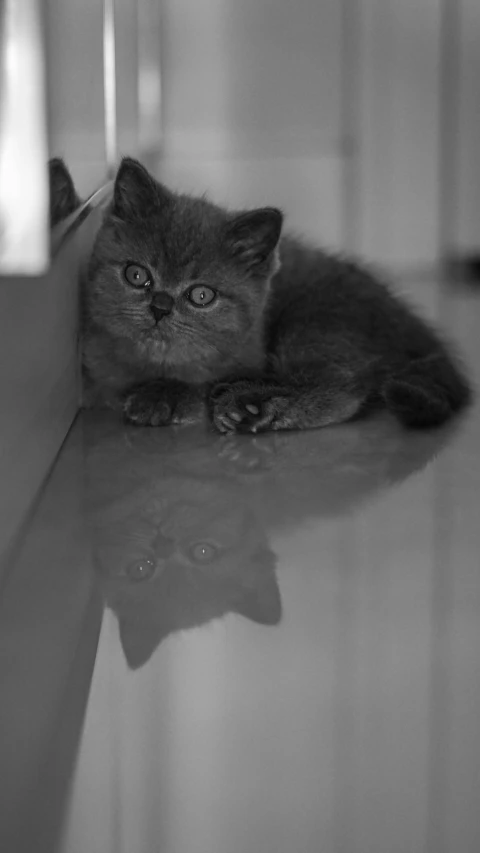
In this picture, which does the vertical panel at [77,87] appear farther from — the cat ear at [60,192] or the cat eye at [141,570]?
the cat eye at [141,570]

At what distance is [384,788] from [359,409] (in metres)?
1.31

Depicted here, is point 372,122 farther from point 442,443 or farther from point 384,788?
point 384,788

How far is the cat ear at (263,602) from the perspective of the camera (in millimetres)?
1234

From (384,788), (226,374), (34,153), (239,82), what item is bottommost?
(384,788)

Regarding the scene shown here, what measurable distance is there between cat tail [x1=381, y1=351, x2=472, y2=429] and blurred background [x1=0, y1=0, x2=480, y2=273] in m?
2.64

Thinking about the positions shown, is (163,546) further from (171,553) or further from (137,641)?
(137,641)

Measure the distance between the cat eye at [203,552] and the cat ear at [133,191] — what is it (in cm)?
83

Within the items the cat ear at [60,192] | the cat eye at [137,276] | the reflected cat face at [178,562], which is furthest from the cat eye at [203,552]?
the cat eye at [137,276]

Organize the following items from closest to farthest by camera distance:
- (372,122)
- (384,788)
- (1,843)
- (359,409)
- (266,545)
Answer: (1,843) → (384,788) → (266,545) → (359,409) → (372,122)

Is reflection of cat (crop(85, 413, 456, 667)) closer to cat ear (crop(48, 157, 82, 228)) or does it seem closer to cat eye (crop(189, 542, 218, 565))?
cat eye (crop(189, 542, 218, 565))

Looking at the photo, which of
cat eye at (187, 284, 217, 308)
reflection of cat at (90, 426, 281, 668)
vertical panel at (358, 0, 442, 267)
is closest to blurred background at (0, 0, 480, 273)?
vertical panel at (358, 0, 442, 267)

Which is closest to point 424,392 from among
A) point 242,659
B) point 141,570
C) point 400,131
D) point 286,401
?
point 286,401

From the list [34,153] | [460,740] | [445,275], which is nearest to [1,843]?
[460,740]

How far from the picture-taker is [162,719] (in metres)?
1.00
